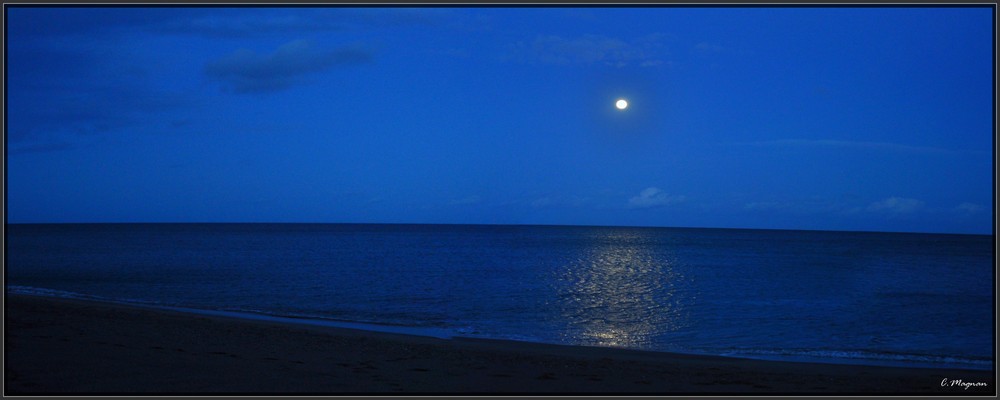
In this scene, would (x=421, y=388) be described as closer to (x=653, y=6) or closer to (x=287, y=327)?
(x=653, y=6)

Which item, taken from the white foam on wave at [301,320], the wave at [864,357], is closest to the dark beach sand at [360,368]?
the wave at [864,357]

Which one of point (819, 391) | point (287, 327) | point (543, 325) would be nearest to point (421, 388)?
point (819, 391)

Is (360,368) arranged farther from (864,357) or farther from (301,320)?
(864,357)

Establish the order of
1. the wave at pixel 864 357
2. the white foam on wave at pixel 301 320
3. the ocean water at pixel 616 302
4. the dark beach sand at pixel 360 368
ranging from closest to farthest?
the dark beach sand at pixel 360 368 → the wave at pixel 864 357 → the ocean water at pixel 616 302 → the white foam on wave at pixel 301 320

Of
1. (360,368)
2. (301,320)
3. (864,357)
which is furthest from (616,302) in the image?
(360,368)

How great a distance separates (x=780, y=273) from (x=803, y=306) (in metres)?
21.9

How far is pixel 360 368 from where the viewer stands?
1145 centimetres

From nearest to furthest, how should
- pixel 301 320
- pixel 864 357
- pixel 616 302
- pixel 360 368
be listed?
1. pixel 360 368
2. pixel 864 357
3. pixel 301 320
4. pixel 616 302

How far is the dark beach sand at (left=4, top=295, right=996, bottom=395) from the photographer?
9.88m

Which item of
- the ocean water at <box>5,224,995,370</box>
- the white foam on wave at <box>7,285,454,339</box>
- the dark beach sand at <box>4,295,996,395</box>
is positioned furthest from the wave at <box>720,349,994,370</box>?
the white foam on wave at <box>7,285,454,339</box>

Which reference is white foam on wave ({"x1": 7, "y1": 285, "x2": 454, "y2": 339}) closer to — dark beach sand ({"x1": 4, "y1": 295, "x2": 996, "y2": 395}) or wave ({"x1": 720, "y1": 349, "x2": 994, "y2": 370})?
dark beach sand ({"x1": 4, "y1": 295, "x2": 996, "y2": 395})

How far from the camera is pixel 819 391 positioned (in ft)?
35.3

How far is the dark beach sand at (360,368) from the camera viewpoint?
988cm

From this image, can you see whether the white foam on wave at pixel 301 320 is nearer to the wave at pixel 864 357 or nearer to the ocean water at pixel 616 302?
the ocean water at pixel 616 302
